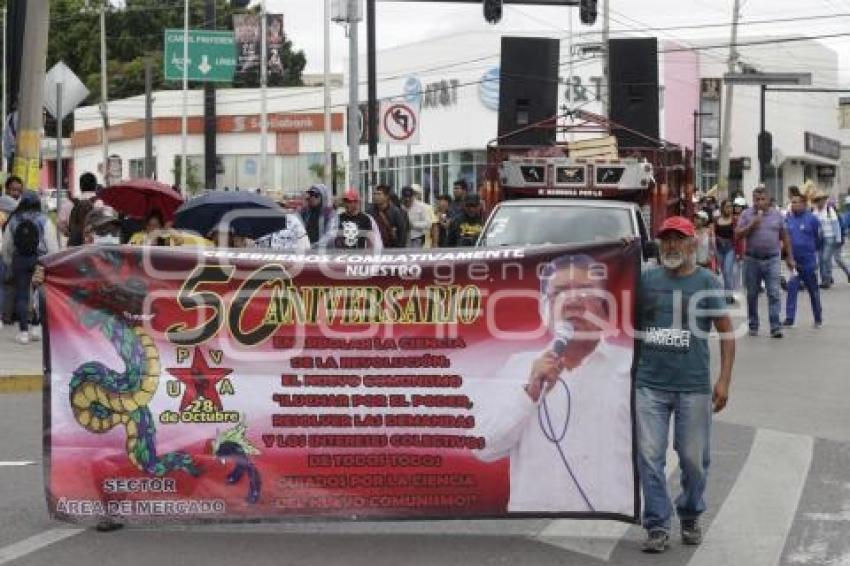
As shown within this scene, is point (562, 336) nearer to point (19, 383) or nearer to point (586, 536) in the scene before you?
point (586, 536)

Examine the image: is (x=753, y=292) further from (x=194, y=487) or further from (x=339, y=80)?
(x=339, y=80)

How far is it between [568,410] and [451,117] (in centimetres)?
5388

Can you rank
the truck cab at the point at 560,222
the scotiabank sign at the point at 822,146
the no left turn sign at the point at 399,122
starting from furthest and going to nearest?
the scotiabank sign at the point at 822,146 → the no left turn sign at the point at 399,122 → the truck cab at the point at 560,222

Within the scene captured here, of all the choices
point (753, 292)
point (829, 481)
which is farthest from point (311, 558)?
point (753, 292)

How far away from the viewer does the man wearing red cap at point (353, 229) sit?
48.6 feet

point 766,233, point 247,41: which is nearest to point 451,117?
point 247,41

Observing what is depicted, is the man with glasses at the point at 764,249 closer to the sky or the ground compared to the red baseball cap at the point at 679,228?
closer to the ground

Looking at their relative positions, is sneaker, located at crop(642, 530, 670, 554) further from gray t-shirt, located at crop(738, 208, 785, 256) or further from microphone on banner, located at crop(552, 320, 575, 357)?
gray t-shirt, located at crop(738, 208, 785, 256)

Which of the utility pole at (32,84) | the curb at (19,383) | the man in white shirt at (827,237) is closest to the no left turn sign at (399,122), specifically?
the utility pole at (32,84)

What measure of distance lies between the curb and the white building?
36.5m

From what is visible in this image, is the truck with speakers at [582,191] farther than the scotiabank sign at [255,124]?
No

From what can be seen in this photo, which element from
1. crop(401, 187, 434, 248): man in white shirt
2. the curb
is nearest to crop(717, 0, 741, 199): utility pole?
crop(401, 187, 434, 248): man in white shirt

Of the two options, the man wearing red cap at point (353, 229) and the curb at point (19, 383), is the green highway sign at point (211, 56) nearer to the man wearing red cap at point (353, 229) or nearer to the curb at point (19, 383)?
the man wearing red cap at point (353, 229)

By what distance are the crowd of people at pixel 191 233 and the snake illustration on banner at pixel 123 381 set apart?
2.51m
